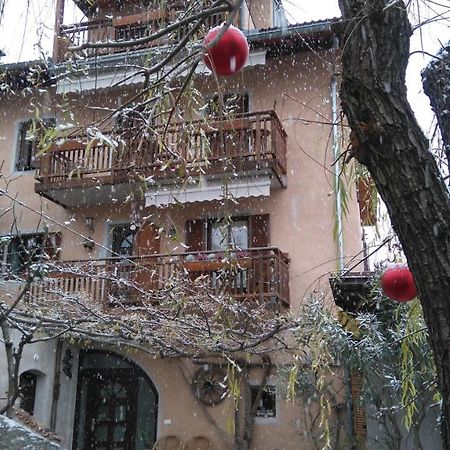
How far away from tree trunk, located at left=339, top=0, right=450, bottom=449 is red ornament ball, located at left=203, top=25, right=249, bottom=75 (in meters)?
0.37

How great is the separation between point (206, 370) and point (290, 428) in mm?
1783

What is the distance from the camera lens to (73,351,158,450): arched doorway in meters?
12.0

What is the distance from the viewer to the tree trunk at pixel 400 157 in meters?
1.77

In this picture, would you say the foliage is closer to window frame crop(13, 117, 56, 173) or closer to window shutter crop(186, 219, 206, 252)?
window shutter crop(186, 219, 206, 252)

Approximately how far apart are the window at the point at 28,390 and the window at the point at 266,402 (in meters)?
4.05

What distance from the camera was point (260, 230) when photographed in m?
11.3

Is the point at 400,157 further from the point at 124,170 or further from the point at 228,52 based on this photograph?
the point at 124,170

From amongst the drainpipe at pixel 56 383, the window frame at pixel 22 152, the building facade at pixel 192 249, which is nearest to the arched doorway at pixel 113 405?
the building facade at pixel 192 249

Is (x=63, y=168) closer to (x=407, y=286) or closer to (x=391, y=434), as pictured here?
(x=391, y=434)

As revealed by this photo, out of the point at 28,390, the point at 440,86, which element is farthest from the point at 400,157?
the point at 28,390

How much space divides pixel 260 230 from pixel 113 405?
4.56m

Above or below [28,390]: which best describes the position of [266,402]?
below

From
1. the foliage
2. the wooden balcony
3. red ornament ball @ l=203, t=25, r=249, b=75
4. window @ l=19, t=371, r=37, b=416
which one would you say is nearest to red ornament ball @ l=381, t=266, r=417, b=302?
red ornament ball @ l=203, t=25, r=249, b=75

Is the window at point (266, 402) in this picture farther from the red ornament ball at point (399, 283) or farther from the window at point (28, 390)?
the red ornament ball at point (399, 283)
